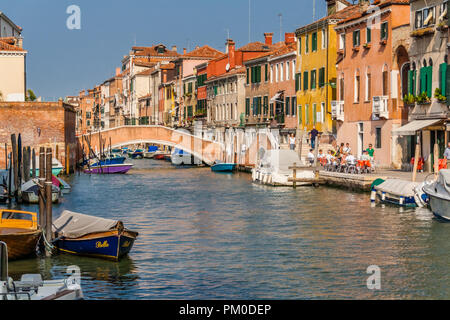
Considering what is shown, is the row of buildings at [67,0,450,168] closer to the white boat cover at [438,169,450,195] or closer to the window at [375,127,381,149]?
the window at [375,127,381,149]

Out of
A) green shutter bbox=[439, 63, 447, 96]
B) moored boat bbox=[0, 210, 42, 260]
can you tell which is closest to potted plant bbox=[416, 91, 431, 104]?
green shutter bbox=[439, 63, 447, 96]

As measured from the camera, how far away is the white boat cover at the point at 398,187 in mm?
27000

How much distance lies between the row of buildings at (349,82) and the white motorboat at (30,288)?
65.6ft

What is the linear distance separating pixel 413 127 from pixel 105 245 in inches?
699

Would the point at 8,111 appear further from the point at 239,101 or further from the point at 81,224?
the point at 81,224

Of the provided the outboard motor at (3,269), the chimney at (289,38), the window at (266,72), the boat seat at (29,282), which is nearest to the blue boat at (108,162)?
the window at (266,72)

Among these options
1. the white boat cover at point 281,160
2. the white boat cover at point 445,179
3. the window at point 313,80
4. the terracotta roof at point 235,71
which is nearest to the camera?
the white boat cover at point 445,179

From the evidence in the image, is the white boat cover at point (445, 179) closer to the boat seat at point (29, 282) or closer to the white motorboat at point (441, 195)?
the white motorboat at point (441, 195)

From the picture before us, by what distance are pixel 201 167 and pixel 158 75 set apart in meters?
36.5

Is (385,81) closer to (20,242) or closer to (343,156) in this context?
(343,156)

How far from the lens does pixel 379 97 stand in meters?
37.5

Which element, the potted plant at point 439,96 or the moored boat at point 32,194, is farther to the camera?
the moored boat at point 32,194

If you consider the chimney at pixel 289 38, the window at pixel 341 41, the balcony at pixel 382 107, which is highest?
the chimney at pixel 289 38

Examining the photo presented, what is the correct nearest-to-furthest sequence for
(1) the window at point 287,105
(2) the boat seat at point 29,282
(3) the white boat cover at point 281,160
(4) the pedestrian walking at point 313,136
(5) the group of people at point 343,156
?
(2) the boat seat at point 29,282 < (5) the group of people at point 343,156 < (3) the white boat cover at point 281,160 < (4) the pedestrian walking at point 313,136 < (1) the window at point 287,105
